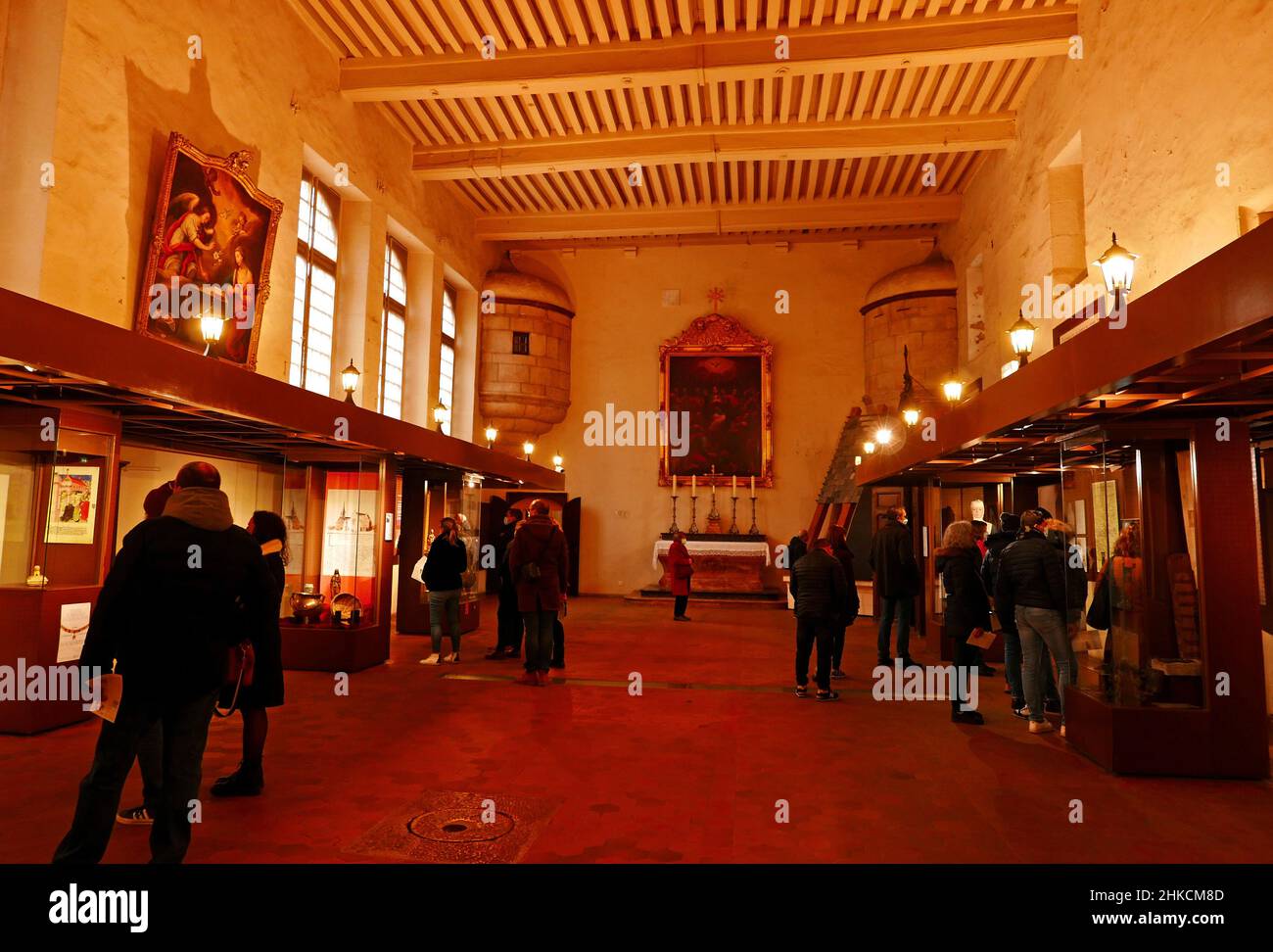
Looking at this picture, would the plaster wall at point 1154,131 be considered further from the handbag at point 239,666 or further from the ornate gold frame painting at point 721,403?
the ornate gold frame painting at point 721,403

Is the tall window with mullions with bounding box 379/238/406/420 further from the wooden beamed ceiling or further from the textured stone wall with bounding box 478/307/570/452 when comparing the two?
the textured stone wall with bounding box 478/307/570/452

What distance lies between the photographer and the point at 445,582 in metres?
7.61

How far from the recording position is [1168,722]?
14.6ft

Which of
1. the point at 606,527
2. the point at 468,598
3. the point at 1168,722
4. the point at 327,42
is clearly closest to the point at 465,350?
the point at 606,527

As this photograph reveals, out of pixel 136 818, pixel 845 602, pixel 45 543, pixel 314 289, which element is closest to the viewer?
pixel 136 818

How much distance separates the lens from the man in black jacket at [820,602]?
6180mm

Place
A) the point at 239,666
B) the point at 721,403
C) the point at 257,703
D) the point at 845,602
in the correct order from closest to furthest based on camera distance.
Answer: the point at 239,666 < the point at 257,703 < the point at 845,602 < the point at 721,403

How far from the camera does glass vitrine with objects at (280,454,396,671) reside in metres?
7.21

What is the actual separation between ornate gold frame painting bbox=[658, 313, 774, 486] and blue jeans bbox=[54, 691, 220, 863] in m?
14.5

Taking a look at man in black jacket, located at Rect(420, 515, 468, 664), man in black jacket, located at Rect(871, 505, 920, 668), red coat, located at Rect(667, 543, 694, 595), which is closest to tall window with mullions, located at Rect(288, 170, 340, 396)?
man in black jacket, located at Rect(420, 515, 468, 664)

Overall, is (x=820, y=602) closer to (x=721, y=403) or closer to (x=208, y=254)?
(x=208, y=254)

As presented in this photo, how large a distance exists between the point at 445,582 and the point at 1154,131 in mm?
8244

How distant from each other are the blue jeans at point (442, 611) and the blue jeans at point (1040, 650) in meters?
5.17

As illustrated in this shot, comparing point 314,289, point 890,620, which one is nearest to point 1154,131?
point 890,620
